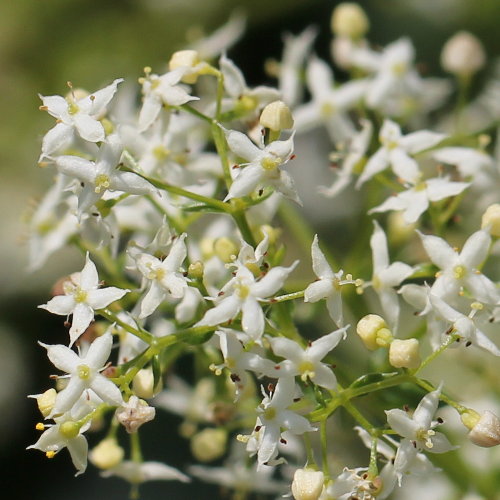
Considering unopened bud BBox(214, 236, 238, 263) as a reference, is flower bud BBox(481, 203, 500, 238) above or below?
below

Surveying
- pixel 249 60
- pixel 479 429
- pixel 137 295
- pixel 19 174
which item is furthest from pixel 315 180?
pixel 479 429

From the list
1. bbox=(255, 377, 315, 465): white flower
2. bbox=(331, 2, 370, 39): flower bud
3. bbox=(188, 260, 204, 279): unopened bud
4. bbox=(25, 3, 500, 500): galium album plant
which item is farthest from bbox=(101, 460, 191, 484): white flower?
bbox=(331, 2, 370, 39): flower bud

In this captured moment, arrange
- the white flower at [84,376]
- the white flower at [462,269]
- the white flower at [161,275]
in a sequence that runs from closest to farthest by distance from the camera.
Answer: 1. the white flower at [84,376]
2. the white flower at [161,275]
3. the white flower at [462,269]

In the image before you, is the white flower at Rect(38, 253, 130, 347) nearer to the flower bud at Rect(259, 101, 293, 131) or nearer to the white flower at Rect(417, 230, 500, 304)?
the flower bud at Rect(259, 101, 293, 131)

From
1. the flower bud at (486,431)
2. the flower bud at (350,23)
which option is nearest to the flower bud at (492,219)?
the flower bud at (486,431)

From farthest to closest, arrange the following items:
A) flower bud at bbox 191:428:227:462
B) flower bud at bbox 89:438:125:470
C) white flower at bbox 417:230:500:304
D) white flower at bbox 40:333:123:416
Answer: flower bud at bbox 191:428:227:462 < flower bud at bbox 89:438:125:470 < white flower at bbox 417:230:500:304 < white flower at bbox 40:333:123:416

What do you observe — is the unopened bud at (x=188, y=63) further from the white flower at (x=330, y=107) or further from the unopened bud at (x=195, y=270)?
the white flower at (x=330, y=107)
